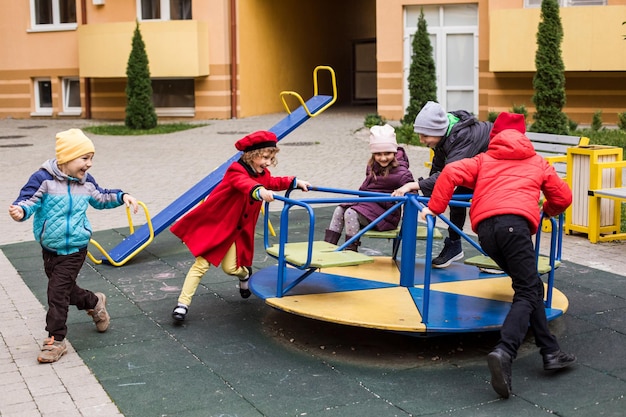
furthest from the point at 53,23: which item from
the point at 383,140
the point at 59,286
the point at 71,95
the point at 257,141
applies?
the point at 59,286

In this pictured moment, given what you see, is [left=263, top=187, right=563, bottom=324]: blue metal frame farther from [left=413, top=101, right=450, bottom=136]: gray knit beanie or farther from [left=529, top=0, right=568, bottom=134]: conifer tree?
[left=529, top=0, right=568, bottom=134]: conifer tree

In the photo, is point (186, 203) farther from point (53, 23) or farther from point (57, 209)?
point (53, 23)

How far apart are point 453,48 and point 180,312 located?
50.3 ft

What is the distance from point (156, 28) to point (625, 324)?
18.0 m

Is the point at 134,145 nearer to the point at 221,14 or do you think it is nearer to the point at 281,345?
the point at 221,14

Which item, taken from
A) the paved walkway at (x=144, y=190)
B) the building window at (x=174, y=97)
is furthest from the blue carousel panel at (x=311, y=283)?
the building window at (x=174, y=97)

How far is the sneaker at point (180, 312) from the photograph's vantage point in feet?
20.5

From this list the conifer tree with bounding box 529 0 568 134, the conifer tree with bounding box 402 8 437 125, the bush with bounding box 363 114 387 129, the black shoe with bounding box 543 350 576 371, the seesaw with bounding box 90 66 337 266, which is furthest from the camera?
the bush with bounding box 363 114 387 129

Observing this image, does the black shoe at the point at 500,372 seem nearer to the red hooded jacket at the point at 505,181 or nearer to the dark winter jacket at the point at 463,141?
the red hooded jacket at the point at 505,181

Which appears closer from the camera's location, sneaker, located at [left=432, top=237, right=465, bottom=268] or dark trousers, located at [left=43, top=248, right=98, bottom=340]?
dark trousers, located at [left=43, top=248, right=98, bottom=340]

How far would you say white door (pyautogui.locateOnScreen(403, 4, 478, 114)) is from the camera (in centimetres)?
2027

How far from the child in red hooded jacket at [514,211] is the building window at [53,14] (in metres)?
20.6

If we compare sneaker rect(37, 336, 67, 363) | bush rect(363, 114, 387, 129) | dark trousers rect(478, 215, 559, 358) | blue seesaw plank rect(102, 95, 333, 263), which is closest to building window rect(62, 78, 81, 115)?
bush rect(363, 114, 387, 129)

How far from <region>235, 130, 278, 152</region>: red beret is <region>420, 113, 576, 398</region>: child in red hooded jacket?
142cm
